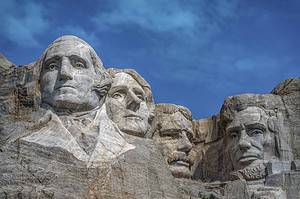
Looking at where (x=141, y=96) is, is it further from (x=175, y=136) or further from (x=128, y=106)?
(x=175, y=136)

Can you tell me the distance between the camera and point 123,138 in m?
12.0

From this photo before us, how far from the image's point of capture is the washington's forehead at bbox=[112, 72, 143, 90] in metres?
13.6

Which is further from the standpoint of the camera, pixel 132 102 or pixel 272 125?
pixel 272 125

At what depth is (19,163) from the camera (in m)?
10.4

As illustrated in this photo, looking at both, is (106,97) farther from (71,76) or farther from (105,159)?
(105,159)

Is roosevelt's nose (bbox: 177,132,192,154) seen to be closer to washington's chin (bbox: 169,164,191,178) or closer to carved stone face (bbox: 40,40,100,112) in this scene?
washington's chin (bbox: 169,164,191,178)

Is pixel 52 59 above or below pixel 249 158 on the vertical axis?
above

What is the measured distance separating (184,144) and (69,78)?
3.19 meters

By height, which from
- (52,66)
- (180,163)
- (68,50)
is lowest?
(180,163)

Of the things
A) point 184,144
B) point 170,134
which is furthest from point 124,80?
point 184,144

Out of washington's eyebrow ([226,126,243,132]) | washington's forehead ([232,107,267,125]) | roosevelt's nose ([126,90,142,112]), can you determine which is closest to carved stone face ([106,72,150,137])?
roosevelt's nose ([126,90,142,112])

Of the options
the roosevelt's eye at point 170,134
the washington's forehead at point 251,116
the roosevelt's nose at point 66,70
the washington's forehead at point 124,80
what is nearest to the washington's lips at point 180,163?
the roosevelt's eye at point 170,134

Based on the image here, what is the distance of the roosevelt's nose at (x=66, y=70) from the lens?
12.0m

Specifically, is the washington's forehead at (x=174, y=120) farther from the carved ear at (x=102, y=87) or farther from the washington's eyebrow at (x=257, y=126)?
the carved ear at (x=102, y=87)
